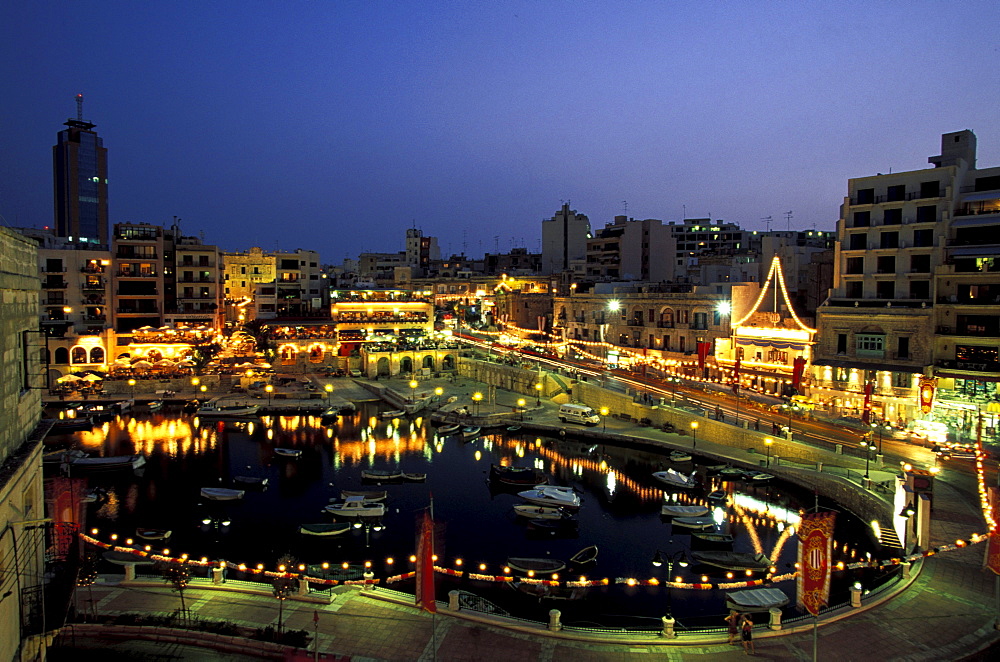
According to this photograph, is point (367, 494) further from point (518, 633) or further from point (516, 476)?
point (518, 633)

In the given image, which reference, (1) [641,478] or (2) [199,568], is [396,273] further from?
(2) [199,568]

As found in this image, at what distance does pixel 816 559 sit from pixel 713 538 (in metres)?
12.8

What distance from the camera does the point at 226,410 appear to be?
5575 centimetres

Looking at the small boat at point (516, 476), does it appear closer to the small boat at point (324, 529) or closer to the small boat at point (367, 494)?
the small boat at point (367, 494)

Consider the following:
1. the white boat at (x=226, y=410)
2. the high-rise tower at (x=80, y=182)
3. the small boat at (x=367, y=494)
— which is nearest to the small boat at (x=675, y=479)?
the small boat at (x=367, y=494)

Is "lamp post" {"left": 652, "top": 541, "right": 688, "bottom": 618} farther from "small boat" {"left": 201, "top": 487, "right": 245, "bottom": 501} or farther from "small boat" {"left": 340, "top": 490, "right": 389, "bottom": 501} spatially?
"small boat" {"left": 201, "top": 487, "right": 245, "bottom": 501}

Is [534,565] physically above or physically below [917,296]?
below

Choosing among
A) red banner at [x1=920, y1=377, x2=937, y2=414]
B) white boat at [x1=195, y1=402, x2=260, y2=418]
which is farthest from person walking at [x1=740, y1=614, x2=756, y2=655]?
white boat at [x1=195, y1=402, x2=260, y2=418]

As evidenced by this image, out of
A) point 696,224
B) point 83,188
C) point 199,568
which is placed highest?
point 83,188

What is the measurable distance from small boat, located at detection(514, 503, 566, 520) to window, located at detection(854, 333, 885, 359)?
2165 cm

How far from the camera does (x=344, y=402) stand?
197 ft

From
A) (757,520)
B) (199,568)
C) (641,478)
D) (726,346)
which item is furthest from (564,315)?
(199,568)

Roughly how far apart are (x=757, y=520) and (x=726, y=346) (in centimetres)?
2278

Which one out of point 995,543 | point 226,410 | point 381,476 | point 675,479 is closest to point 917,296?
point 675,479
